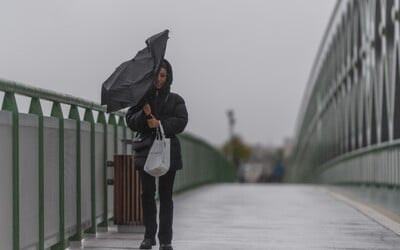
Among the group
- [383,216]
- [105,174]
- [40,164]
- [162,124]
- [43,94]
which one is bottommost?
[383,216]

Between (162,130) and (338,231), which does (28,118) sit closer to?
(162,130)

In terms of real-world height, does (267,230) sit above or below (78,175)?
below

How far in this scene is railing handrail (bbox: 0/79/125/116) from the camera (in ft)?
20.9

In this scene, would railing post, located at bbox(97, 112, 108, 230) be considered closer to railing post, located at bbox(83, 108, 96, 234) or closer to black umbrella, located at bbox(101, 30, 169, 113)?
railing post, located at bbox(83, 108, 96, 234)

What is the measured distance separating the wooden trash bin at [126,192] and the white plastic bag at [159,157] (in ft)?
5.29

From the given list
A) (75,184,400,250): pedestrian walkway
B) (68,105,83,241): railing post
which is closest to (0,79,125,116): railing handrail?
(68,105,83,241): railing post

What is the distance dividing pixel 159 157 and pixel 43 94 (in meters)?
1.06

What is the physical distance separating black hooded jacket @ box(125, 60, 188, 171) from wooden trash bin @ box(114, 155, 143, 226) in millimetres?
1404

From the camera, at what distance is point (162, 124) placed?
7672 mm

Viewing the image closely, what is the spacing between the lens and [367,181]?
1789 centimetres

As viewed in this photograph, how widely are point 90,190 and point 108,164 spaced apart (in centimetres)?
67

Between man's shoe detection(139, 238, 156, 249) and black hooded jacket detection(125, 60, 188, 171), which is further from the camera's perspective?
man's shoe detection(139, 238, 156, 249)

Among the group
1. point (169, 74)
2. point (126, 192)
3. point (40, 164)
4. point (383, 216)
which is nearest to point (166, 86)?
point (169, 74)

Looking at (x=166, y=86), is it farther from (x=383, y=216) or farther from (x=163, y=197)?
(x=383, y=216)
